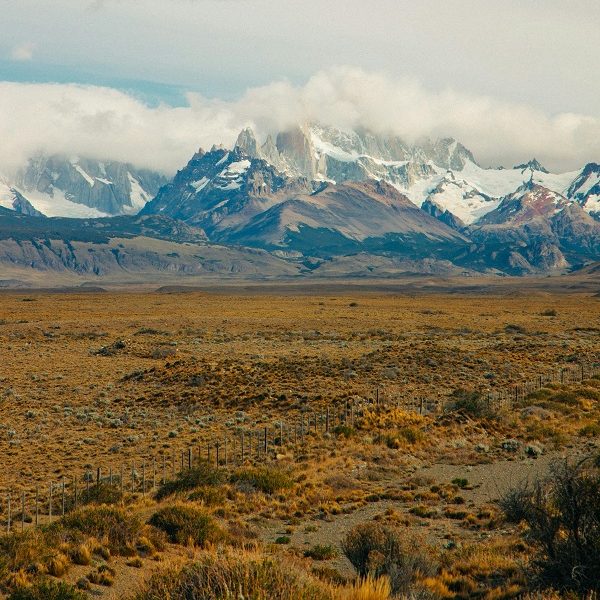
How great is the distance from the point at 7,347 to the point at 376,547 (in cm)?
6249

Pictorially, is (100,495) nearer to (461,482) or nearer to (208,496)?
(208,496)

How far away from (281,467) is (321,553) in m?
8.91

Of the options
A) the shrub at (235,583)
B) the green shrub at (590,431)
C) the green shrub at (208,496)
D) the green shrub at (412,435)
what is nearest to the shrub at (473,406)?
the green shrub at (590,431)

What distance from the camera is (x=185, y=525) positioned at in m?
18.8

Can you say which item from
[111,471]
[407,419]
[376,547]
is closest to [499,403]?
[407,419]

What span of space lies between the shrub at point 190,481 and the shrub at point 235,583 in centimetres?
1123

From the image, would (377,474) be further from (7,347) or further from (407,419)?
(7,347)

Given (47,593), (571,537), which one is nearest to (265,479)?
(47,593)

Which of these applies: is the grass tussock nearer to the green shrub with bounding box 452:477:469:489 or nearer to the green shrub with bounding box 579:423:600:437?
the green shrub with bounding box 452:477:469:489

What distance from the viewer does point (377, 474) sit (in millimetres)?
26156

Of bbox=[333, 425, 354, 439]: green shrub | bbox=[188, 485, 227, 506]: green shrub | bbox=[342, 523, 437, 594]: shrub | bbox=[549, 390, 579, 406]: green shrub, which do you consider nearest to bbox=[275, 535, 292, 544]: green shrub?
bbox=[342, 523, 437, 594]: shrub

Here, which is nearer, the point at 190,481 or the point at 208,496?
the point at 208,496

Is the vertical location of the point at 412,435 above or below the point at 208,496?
below

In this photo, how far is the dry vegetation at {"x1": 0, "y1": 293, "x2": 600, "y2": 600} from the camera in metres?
15.4
